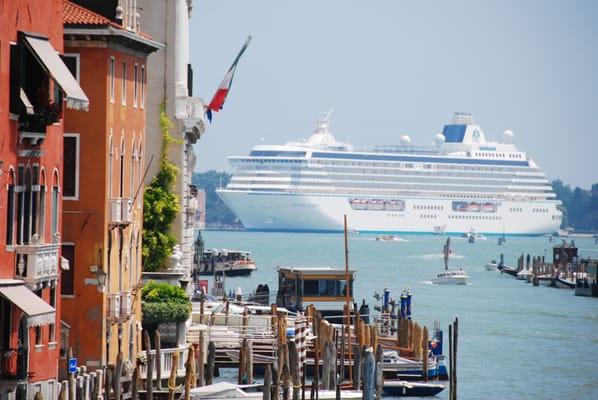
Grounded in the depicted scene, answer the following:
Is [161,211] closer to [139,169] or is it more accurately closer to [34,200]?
[139,169]

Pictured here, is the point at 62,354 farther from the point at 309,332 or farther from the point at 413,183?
the point at 413,183

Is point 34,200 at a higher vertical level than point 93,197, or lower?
lower

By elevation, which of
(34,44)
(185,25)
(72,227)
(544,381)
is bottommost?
(544,381)

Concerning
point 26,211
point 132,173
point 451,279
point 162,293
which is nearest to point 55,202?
point 26,211

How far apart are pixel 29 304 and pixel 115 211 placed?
6.88 meters

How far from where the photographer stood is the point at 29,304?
60.4ft

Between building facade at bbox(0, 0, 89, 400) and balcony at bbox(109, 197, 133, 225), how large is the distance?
4.37m

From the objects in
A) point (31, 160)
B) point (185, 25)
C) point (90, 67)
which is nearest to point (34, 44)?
point (31, 160)

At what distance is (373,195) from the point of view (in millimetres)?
193125

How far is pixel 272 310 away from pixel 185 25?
6.74 meters

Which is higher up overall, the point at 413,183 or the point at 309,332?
the point at 413,183

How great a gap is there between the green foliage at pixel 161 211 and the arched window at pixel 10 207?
1430 centimetres

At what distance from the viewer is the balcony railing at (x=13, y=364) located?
18.5 meters

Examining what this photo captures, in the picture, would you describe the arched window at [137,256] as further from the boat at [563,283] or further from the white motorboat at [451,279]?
the white motorboat at [451,279]
